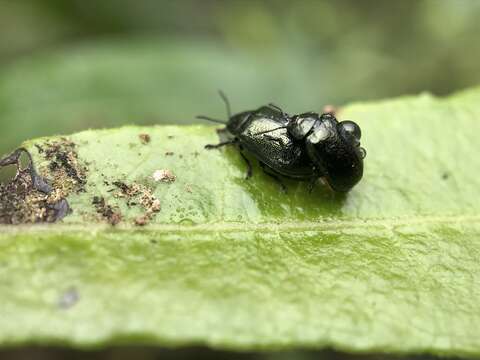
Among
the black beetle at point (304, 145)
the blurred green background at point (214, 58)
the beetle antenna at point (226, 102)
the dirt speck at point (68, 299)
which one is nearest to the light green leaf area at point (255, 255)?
the dirt speck at point (68, 299)

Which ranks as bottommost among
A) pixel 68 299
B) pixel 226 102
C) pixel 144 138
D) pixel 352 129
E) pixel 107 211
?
pixel 68 299

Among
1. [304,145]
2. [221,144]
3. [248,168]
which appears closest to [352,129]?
[304,145]

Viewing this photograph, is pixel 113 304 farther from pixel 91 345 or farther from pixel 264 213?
pixel 264 213

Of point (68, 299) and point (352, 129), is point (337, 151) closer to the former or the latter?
point (352, 129)

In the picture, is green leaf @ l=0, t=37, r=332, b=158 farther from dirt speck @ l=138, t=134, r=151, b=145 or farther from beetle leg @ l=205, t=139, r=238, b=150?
dirt speck @ l=138, t=134, r=151, b=145

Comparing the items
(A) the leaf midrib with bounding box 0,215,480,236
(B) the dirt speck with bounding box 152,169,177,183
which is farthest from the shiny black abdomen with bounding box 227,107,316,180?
(B) the dirt speck with bounding box 152,169,177,183
